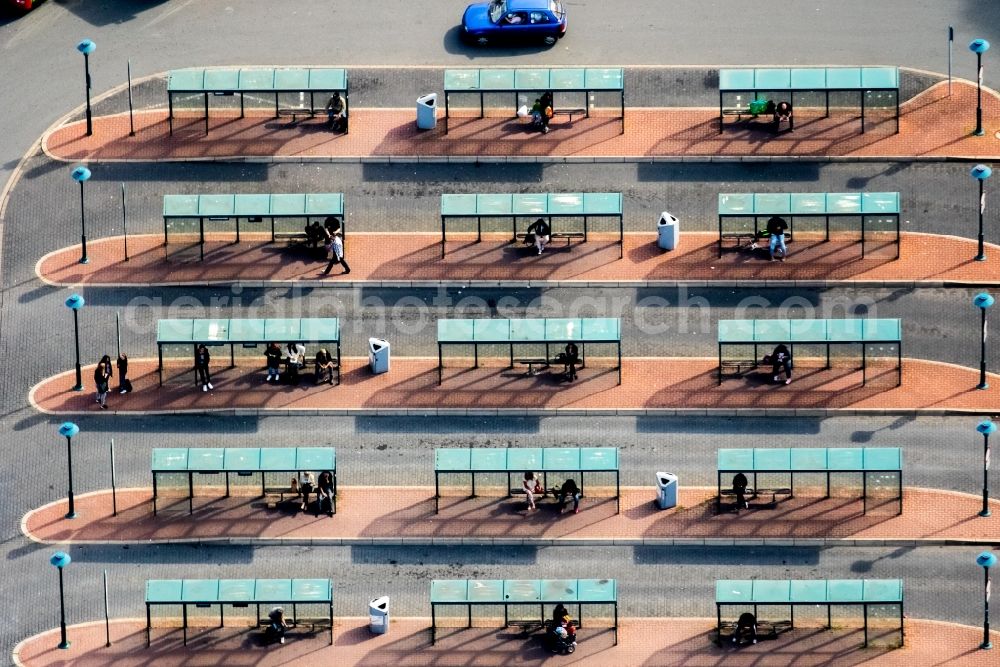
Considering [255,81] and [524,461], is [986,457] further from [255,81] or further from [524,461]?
[255,81]

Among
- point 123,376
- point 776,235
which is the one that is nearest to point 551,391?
point 776,235

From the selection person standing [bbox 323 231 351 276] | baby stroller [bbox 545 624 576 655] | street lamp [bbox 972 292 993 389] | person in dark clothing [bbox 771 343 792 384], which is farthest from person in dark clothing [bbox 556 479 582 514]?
street lamp [bbox 972 292 993 389]

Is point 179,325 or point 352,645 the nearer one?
point 352,645

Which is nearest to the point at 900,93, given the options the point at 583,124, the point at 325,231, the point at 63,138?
the point at 583,124

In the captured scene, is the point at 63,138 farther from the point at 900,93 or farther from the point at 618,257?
the point at 900,93

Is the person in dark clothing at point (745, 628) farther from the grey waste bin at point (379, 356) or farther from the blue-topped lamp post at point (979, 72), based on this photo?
the blue-topped lamp post at point (979, 72)

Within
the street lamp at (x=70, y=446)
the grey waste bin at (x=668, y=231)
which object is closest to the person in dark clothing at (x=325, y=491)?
the street lamp at (x=70, y=446)
